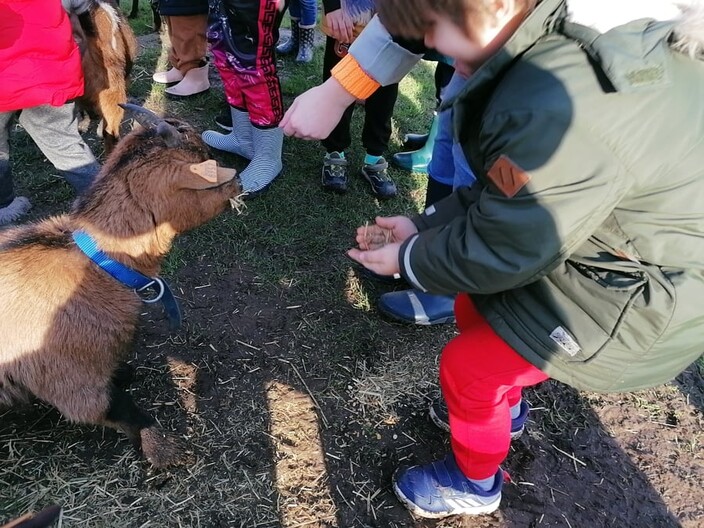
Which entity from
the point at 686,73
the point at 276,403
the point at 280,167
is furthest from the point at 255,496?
→ the point at 280,167

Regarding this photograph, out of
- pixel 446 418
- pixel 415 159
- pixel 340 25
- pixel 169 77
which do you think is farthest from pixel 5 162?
pixel 446 418

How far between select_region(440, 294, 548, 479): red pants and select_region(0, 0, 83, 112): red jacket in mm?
2756

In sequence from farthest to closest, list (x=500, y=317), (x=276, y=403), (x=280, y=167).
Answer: (x=280, y=167), (x=276, y=403), (x=500, y=317)

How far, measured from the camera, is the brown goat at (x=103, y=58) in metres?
3.95

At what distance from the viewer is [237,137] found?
15.3ft

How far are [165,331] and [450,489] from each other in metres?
1.90

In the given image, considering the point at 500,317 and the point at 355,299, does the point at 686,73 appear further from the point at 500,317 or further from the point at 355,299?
the point at 355,299

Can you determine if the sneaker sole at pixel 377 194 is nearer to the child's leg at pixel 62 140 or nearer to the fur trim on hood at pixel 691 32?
the child's leg at pixel 62 140

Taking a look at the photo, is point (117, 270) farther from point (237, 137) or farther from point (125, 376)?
point (237, 137)

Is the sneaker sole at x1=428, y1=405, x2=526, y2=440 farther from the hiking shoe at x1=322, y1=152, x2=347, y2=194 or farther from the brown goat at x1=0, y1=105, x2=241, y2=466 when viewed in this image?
the hiking shoe at x1=322, y1=152, x2=347, y2=194

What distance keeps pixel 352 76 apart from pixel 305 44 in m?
4.86

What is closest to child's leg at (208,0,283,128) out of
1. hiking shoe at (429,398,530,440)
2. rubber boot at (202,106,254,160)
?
rubber boot at (202,106,254,160)

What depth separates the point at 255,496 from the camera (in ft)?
8.50

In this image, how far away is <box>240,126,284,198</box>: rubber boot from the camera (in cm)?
434
